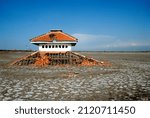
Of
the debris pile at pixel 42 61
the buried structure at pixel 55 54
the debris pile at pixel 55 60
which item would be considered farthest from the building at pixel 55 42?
the debris pile at pixel 42 61

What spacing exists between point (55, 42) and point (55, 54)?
1505mm

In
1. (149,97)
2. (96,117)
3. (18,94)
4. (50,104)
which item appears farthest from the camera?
(18,94)

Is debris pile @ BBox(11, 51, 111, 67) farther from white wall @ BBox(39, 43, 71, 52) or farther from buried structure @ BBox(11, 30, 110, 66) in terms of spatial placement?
white wall @ BBox(39, 43, 71, 52)

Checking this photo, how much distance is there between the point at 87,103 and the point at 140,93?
9.96 ft

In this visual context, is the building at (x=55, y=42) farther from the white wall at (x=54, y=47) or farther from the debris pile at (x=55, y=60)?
the debris pile at (x=55, y=60)

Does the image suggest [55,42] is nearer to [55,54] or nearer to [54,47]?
[54,47]

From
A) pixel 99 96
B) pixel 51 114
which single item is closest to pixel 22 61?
pixel 99 96

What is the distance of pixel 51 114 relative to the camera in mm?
6137

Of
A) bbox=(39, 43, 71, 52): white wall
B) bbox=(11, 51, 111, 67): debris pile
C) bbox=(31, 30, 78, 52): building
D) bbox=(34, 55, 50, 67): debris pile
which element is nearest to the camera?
bbox=(34, 55, 50, 67): debris pile

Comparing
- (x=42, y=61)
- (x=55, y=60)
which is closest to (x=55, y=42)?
(x=55, y=60)

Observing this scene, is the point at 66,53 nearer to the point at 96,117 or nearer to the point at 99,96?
the point at 99,96

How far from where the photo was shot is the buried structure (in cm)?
2419

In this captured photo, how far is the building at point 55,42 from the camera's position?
963 inches

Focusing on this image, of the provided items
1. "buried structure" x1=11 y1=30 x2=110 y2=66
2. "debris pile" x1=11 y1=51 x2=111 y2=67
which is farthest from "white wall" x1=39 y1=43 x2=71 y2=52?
"debris pile" x1=11 y1=51 x2=111 y2=67
